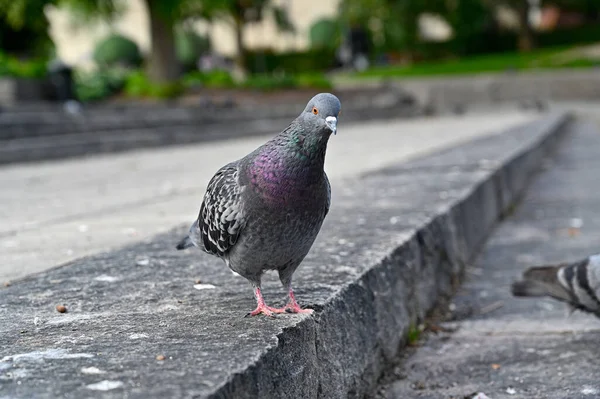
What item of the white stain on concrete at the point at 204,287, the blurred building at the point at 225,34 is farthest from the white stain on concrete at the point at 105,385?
the blurred building at the point at 225,34

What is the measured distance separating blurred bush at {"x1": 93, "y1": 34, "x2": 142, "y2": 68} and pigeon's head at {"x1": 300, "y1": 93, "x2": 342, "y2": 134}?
37.8m

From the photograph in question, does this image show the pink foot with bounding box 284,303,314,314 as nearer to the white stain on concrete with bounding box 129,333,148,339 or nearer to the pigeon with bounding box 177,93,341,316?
the pigeon with bounding box 177,93,341,316

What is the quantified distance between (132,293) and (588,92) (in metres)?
24.6

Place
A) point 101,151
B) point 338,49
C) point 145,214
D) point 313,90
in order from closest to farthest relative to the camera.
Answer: point 145,214, point 101,151, point 313,90, point 338,49

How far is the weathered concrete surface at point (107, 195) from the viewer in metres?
4.15

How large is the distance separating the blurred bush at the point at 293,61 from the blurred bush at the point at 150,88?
17909 millimetres

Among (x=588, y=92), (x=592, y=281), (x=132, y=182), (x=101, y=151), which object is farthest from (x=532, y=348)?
(x=588, y=92)

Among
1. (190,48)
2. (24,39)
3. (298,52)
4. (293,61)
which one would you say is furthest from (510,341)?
(190,48)

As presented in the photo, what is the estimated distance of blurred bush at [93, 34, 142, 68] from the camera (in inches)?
1522

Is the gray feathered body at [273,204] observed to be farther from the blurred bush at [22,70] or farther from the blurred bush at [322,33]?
the blurred bush at [322,33]

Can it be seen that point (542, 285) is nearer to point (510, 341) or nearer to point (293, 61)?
point (510, 341)

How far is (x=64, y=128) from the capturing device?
1443cm

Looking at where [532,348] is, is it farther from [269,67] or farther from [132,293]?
[269,67]

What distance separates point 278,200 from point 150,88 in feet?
65.5
